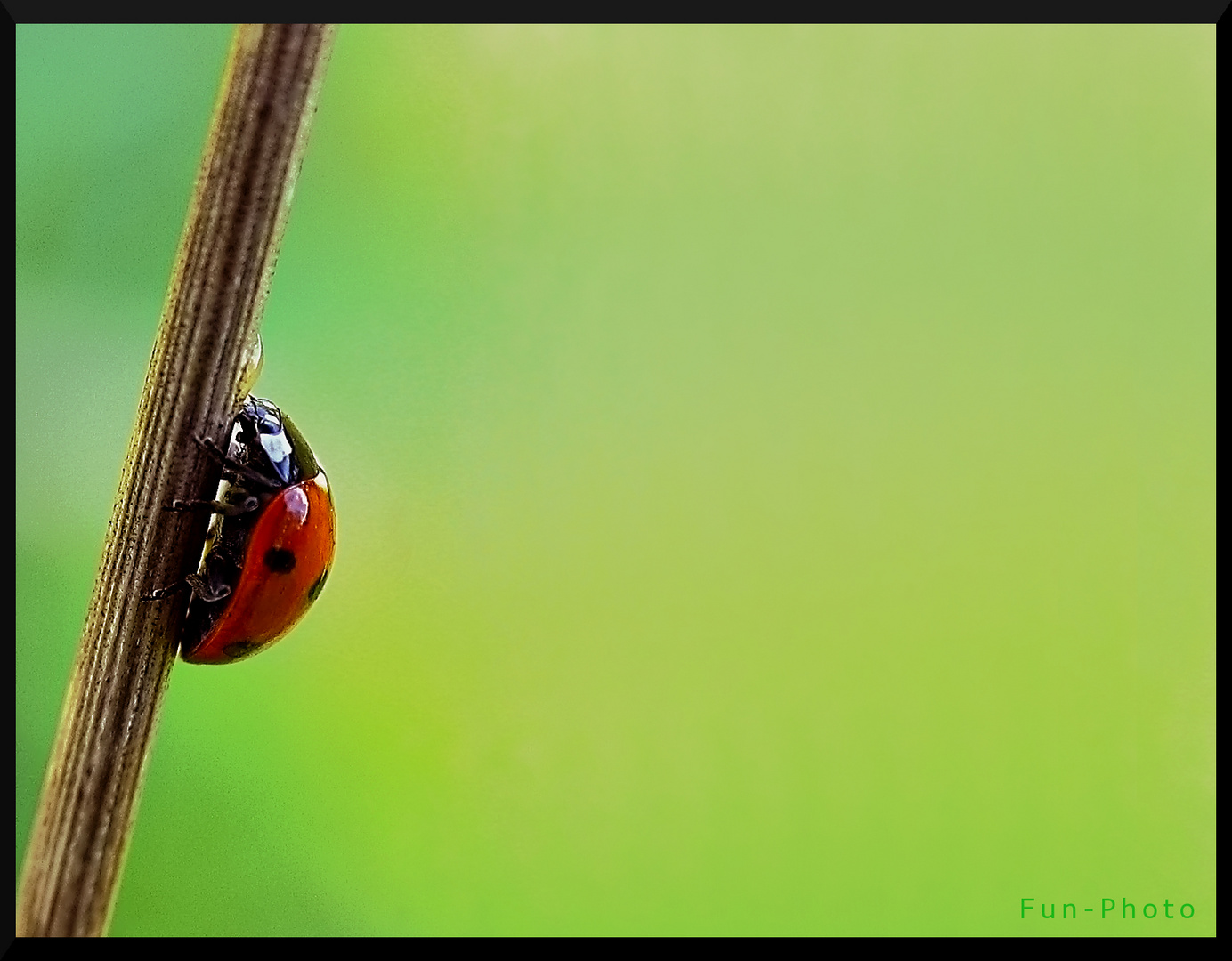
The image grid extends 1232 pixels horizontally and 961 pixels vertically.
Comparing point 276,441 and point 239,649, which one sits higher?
point 276,441

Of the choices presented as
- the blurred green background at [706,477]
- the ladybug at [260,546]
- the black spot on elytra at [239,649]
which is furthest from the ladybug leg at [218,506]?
the blurred green background at [706,477]

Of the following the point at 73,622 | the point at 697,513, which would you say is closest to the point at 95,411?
the point at 73,622

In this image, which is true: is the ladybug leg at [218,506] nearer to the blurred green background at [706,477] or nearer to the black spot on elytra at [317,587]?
the black spot on elytra at [317,587]

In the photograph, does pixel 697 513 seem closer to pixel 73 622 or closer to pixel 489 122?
pixel 489 122

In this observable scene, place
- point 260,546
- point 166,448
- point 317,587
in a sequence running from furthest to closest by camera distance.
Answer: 1. point 317,587
2. point 260,546
3. point 166,448

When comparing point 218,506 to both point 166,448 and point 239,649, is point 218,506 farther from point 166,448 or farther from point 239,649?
point 239,649

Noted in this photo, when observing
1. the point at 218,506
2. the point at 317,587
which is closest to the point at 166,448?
the point at 218,506

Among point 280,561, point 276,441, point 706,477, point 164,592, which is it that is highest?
point 706,477

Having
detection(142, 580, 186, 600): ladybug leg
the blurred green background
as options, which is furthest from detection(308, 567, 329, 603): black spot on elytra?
the blurred green background
